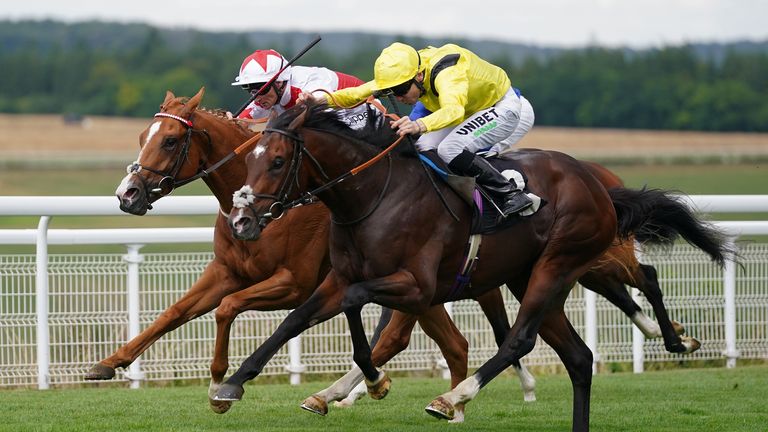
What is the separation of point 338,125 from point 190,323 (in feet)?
9.56

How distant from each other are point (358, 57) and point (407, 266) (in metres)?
71.3

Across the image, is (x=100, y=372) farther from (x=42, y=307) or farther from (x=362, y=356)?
(x=42, y=307)

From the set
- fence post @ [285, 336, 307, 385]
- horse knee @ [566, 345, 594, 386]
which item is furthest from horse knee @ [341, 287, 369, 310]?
fence post @ [285, 336, 307, 385]

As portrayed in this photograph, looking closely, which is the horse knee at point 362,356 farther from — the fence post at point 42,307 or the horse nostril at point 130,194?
the fence post at point 42,307

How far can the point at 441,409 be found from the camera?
5121 mm

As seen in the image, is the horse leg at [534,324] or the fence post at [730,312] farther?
the fence post at [730,312]

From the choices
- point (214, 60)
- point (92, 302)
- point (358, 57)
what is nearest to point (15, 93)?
point (214, 60)

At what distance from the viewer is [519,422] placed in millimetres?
6008

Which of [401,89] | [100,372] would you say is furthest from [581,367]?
[100,372]

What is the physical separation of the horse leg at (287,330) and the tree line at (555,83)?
48.9 metres

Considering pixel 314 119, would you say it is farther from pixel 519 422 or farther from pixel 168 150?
pixel 519 422

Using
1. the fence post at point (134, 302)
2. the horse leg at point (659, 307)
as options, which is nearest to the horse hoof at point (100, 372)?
the fence post at point (134, 302)

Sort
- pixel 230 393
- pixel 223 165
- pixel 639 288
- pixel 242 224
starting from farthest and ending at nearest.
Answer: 1. pixel 639 288
2. pixel 223 165
3. pixel 230 393
4. pixel 242 224

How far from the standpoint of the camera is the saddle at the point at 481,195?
541cm
